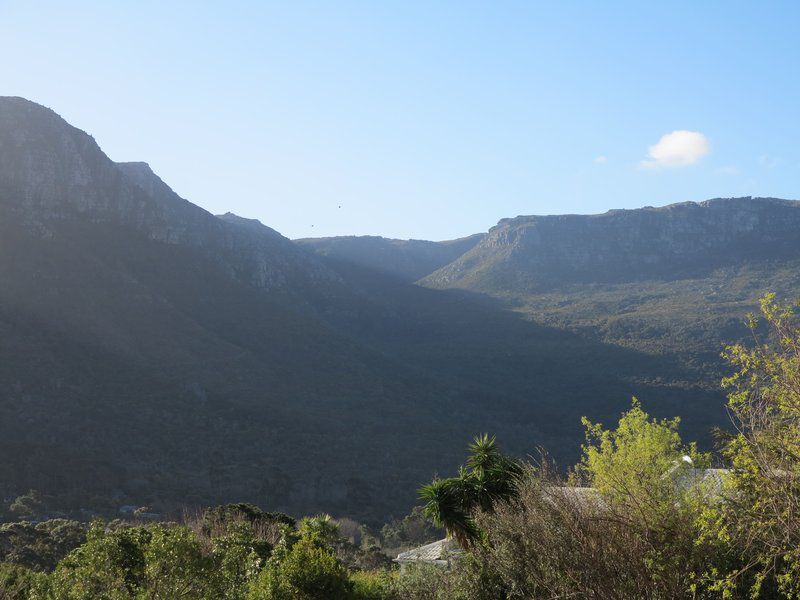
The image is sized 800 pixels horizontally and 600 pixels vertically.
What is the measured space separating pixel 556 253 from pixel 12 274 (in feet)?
312

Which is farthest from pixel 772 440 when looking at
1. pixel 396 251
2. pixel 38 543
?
pixel 396 251

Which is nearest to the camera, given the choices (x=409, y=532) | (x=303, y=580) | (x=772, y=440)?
(x=772, y=440)

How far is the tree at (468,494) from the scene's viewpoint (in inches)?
706

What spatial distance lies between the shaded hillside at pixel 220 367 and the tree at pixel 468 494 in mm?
27649

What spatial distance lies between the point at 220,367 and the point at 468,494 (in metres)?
48.6

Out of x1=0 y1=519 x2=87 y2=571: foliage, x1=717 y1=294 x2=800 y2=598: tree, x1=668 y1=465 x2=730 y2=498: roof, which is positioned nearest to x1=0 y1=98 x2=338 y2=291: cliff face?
x1=0 y1=519 x2=87 y2=571: foliage

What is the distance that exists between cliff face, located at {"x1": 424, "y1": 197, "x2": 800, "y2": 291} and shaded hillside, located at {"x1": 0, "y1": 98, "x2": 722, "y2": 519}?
23.5 metres

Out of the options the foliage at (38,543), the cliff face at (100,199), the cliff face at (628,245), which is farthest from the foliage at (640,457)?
the cliff face at (628,245)

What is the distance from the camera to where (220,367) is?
6331 cm

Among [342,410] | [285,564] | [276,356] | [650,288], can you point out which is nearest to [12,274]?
[276,356]

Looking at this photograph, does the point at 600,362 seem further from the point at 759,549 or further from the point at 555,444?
the point at 759,549

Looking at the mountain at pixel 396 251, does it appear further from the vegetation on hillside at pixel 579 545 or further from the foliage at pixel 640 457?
the vegetation on hillside at pixel 579 545

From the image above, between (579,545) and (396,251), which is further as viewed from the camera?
(396,251)

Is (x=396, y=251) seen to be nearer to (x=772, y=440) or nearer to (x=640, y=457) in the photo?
(x=640, y=457)
